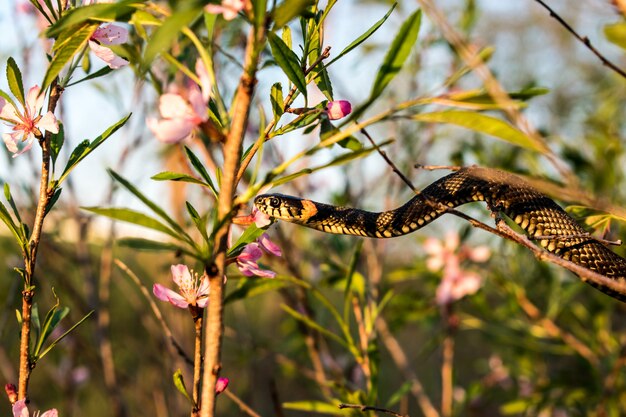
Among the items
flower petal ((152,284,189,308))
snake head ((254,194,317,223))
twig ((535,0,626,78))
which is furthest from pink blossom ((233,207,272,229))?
snake head ((254,194,317,223))

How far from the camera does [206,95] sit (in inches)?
34.9

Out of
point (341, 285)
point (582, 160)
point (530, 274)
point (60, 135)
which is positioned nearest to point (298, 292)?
point (341, 285)

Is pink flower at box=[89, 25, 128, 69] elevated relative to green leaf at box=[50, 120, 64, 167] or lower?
elevated

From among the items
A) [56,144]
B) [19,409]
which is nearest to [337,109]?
[56,144]

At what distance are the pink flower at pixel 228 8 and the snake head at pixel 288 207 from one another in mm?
1434

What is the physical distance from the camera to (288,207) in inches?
92.4

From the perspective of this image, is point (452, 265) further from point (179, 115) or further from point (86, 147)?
point (179, 115)

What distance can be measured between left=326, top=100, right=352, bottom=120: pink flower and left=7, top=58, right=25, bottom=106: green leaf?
1.80 ft

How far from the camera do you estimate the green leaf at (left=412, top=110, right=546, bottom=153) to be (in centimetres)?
78

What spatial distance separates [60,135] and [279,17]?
1.97 ft

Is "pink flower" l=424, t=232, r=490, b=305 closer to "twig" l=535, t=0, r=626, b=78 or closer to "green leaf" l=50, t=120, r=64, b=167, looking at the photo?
"twig" l=535, t=0, r=626, b=78

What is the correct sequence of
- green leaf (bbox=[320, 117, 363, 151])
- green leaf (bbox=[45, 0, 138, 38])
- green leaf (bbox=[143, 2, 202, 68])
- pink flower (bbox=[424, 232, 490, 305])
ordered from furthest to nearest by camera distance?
pink flower (bbox=[424, 232, 490, 305])
green leaf (bbox=[320, 117, 363, 151])
green leaf (bbox=[45, 0, 138, 38])
green leaf (bbox=[143, 2, 202, 68])

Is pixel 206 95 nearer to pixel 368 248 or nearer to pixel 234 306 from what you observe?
pixel 368 248

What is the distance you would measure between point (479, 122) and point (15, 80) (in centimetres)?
82
